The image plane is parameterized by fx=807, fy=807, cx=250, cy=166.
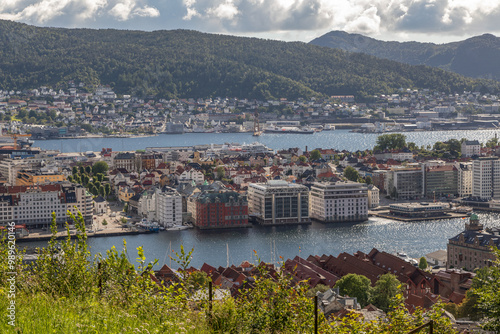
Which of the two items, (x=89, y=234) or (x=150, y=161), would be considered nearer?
(x=89, y=234)

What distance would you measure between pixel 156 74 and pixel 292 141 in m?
17.0

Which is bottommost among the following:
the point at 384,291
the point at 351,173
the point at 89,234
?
the point at 89,234

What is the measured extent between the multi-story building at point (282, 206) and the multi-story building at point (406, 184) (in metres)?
3.38

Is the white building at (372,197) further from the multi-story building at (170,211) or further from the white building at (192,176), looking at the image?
the multi-story building at (170,211)

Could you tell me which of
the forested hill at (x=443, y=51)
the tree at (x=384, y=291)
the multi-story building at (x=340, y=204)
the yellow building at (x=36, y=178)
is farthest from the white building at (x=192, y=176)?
the forested hill at (x=443, y=51)

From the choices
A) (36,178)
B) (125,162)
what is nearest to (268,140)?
(125,162)

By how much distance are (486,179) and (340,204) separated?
12.8 ft

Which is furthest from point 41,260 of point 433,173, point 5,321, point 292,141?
point 292,141

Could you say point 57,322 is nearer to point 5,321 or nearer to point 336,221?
point 5,321

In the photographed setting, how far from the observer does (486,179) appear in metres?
16.2

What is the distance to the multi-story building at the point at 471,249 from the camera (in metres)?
9.63

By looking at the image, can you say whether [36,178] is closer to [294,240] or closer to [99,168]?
[99,168]

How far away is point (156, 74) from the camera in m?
48.6

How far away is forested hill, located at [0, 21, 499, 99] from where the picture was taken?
156 feet
